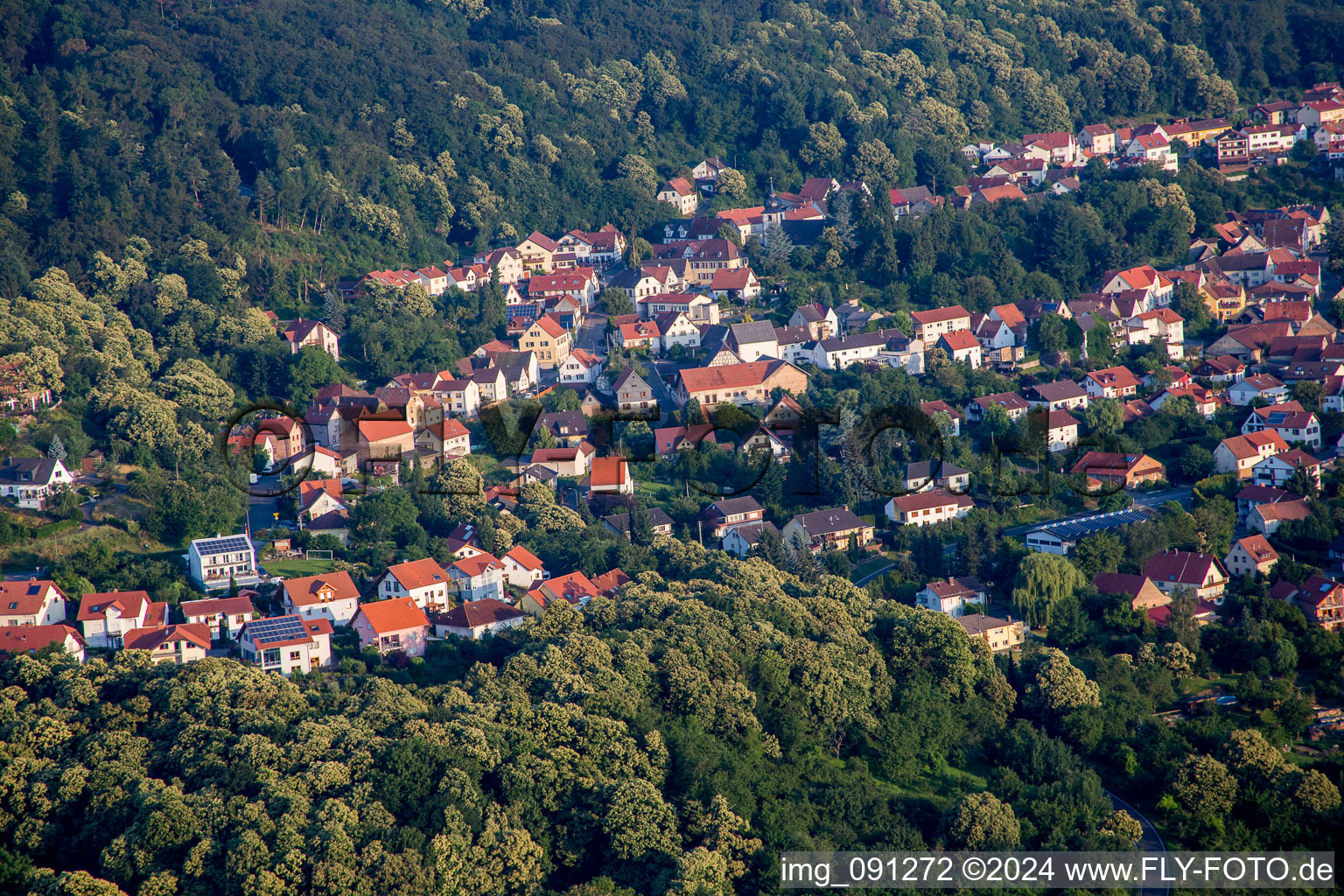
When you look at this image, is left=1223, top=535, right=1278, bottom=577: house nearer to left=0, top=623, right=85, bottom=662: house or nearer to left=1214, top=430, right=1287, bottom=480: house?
left=1214, top=430, right=1287, bottom=480: house

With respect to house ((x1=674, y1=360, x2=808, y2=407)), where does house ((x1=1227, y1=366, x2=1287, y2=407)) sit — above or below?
below

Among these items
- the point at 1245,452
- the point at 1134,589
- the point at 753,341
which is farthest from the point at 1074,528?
the point at 753,341

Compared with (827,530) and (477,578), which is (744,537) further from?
(477,578)

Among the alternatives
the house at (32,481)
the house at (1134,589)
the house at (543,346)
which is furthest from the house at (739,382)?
the house at (32,481)

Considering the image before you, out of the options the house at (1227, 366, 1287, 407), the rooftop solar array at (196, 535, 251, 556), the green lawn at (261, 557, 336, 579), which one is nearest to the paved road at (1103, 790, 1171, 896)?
the green lawn at (261, 557, 336, 579)

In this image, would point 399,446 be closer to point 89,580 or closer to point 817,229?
point 89,580

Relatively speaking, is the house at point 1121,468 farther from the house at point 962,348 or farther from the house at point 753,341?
the house at point 753,341
